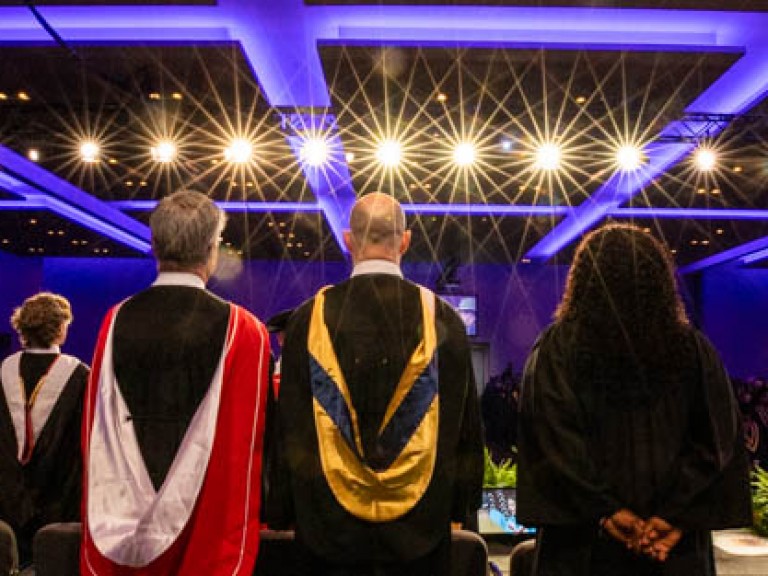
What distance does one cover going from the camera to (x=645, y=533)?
5.48ft

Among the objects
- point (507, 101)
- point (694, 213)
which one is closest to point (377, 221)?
point (507, 101)

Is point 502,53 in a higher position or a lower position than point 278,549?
higher

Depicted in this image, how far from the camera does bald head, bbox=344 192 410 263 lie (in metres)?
1.84

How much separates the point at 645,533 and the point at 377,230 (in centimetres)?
95

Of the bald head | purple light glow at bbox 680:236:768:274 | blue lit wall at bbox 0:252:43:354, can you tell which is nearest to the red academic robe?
the bald head

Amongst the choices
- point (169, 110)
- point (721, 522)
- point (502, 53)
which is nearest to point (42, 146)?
point (169, 110)

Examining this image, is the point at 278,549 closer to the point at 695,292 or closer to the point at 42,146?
the point at 42,146

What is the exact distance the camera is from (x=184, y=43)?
224 inches

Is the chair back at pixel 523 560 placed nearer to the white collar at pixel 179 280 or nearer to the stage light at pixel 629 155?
the white collar at pixel 179 280

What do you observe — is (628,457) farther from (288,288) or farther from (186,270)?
(288,288)

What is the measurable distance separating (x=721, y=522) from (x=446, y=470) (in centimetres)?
64

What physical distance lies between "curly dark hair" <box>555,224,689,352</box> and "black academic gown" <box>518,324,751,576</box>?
5cm

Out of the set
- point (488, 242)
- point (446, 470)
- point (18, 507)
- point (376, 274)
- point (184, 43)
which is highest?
point (488, 242)

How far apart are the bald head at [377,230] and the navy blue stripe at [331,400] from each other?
0.31 m
